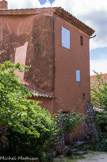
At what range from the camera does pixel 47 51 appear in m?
13.8

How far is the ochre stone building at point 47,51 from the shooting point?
44.6 feet

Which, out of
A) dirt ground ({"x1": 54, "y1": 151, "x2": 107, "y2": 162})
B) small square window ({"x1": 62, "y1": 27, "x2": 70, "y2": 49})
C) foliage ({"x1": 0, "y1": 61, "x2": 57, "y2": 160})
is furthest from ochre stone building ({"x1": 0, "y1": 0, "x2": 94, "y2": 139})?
foliage ({"x1": 0, "y1": 61, "x2": 57, "y2": 160})

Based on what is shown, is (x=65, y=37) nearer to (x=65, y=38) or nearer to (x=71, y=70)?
(x=65, y=38)

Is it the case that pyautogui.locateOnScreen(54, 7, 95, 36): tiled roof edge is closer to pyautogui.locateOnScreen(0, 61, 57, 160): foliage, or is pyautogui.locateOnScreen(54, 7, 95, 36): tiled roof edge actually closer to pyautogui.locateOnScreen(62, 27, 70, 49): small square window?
pyautogui.locateOnScreen(62, 27, 70, 49): small square window

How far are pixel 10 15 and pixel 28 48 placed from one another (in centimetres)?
A: 269

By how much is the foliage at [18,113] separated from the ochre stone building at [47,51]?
4.00 meters

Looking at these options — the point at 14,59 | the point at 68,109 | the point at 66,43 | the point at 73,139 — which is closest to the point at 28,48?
the point at 14,59

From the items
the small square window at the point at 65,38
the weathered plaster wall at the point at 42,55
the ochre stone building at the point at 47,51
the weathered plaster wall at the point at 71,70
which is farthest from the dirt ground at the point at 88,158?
the small square window at the point at 65,38

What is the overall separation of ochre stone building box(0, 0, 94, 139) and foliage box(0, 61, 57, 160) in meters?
4.00

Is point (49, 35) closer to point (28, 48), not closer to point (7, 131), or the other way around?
point (28, 48)

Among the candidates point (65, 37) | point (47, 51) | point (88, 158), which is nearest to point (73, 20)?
point (65, 37)

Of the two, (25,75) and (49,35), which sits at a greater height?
(49,35)

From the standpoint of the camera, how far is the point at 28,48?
46.5 feet

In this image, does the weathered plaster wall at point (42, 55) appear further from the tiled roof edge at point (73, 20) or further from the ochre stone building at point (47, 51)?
the tiled roof edge at point (73, 20)
